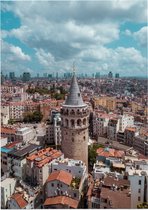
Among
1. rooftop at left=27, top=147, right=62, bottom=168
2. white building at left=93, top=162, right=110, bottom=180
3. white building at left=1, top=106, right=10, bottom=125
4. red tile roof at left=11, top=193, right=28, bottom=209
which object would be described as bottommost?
red tile roof at left=11, top=193, right=28, bottom=209

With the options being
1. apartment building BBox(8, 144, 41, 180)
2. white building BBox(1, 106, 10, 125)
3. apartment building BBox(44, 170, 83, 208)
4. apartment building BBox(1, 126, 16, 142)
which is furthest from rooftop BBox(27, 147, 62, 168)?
white building BBox(1, 106, 10, 125)

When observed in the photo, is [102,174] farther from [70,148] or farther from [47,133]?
[47,133]

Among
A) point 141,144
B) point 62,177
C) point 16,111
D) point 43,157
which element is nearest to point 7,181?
point 43,157

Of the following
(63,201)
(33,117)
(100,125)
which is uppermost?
(33,117)

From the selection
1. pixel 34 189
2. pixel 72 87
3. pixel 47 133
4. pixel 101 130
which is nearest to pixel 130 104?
pixel 101 130

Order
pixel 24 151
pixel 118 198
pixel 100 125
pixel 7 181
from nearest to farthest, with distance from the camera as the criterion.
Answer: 1. pixel 118 198
2. pixel 7 181
3. pixel 24 151
4. pixel 100 125

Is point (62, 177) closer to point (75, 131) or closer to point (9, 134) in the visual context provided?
point (75, 131)

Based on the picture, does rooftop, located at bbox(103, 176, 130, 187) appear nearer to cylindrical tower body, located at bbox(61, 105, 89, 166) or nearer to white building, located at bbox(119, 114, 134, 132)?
cylindrical tower body, located at bbox(61, 105, 89, 166)

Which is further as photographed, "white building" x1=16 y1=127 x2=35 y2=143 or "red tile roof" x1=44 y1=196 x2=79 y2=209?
"white building" x1=16 y1=127 x2=35 y2=143
